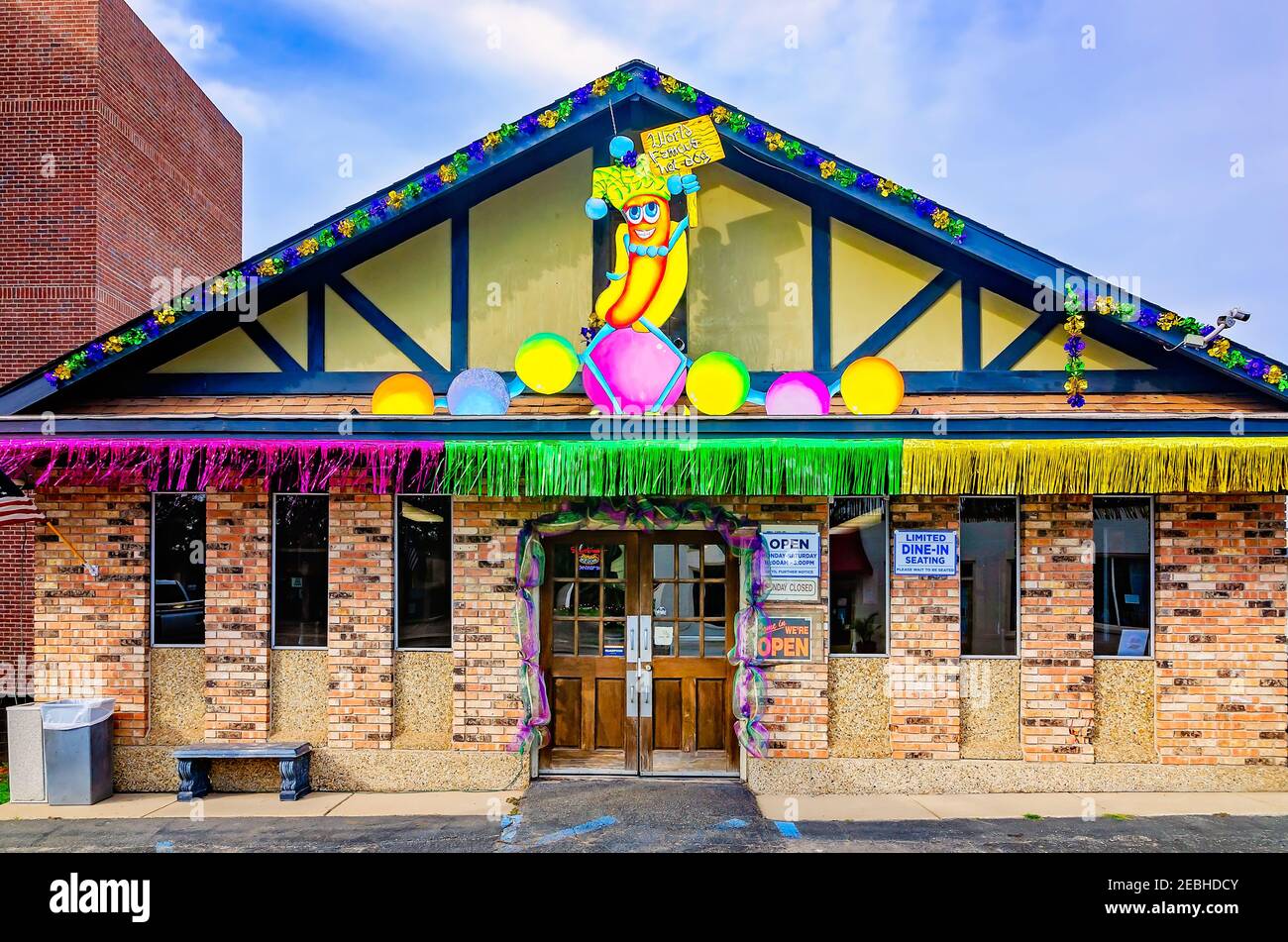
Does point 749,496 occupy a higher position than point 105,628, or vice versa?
point 749,496

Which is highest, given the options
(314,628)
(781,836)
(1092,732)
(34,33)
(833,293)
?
(34,33)

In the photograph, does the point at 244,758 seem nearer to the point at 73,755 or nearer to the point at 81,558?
the point at 73,755

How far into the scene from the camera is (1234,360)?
730 cm

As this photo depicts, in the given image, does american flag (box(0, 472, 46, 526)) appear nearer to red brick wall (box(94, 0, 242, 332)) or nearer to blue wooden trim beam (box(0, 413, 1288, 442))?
blue wooden trim beam (box(0, 413, 1288, 442))

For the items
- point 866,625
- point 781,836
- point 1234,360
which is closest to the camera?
point 781,836

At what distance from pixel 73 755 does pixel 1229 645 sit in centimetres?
1074

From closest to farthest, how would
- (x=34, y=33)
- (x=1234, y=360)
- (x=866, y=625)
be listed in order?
(x=1234, y=360)
(x=866, y=625)
(x=34, y=33)

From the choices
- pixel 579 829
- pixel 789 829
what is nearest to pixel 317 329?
pixel 579 829

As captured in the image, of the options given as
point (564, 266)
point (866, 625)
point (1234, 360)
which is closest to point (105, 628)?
point (564, 266)

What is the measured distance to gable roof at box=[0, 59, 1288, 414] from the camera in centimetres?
739

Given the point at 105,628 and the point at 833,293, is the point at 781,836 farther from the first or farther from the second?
the point at 105,628

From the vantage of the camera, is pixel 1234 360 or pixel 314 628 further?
pixel 314 628

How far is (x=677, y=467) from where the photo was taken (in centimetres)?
694

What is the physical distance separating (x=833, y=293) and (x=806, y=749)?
4354 mm
